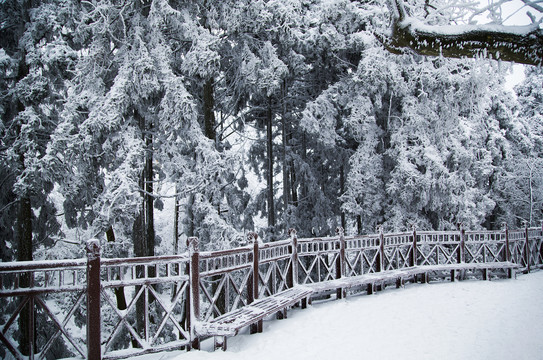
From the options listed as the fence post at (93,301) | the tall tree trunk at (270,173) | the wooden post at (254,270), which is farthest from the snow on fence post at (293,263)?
the tall tree trunk at (270,173)

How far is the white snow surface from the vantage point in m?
6.42

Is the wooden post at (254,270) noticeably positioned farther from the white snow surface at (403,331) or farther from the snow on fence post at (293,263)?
the snow on fence post at (293,263)

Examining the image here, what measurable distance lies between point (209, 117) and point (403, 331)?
863 cm

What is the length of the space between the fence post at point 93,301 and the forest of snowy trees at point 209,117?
4.77 metres

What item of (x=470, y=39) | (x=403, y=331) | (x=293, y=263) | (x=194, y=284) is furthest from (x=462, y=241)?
(x=470, y=39)

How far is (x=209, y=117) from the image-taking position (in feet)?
43.1

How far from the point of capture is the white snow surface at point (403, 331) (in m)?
6.42

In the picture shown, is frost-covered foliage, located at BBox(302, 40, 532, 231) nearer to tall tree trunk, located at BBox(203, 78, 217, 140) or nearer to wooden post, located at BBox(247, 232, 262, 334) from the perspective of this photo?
tall tree trunk, located at BBox(203, 78, 217, 140)

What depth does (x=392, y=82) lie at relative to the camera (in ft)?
53.3

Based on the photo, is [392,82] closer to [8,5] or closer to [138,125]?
[138,125]

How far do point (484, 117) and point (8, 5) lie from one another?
27.0 m

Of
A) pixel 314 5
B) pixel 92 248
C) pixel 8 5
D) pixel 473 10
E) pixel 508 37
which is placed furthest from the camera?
pixel 314 5

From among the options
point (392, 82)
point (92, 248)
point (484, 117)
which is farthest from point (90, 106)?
point (484, 117)

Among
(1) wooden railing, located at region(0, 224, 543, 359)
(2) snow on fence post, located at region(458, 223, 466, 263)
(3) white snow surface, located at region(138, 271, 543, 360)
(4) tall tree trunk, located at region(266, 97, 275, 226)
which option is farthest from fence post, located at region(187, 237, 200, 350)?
(4) tall tree trunk, located at region(266, 97, 275, 226)
